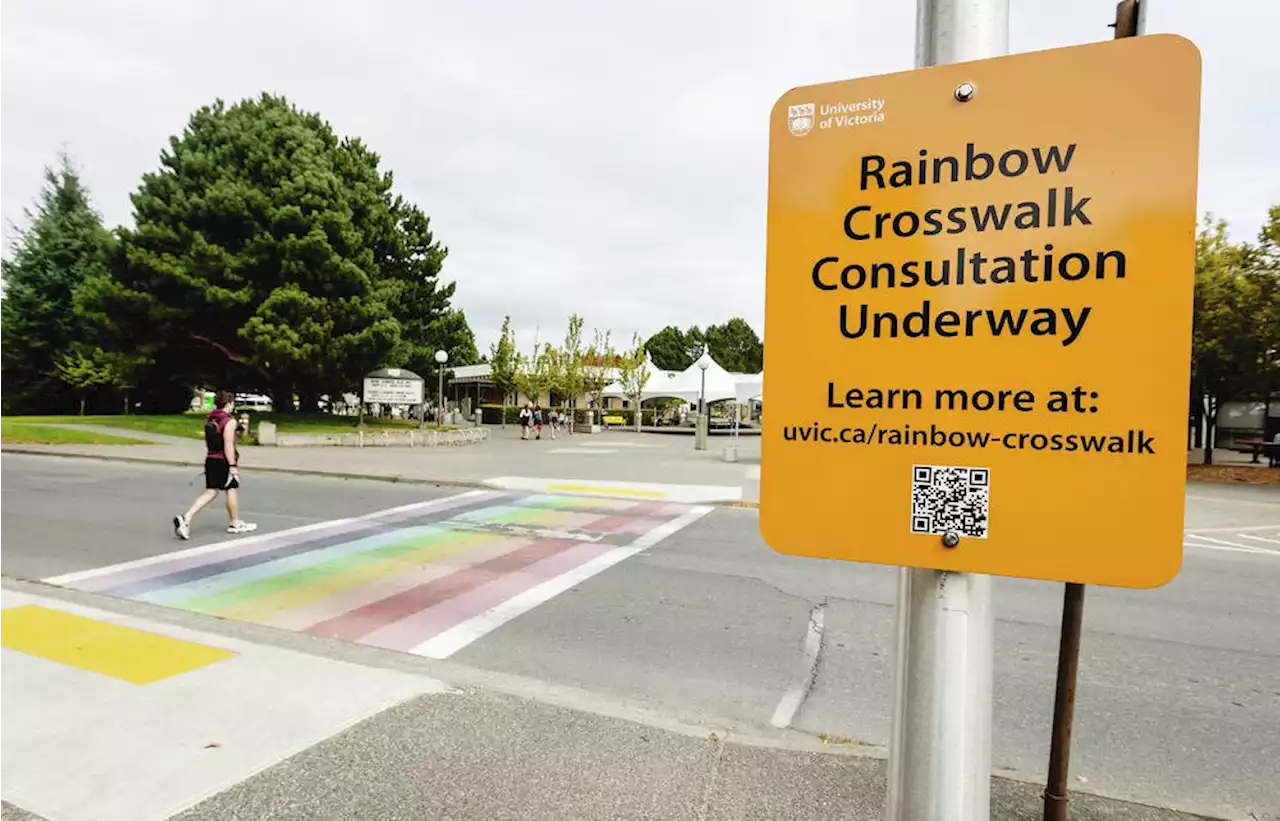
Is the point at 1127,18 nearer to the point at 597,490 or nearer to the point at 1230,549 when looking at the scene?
the point at 1230,549

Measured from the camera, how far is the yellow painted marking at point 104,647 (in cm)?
438

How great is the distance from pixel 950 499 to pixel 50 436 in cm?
2932

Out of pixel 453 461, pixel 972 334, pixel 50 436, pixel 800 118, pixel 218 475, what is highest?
pixel 800 118

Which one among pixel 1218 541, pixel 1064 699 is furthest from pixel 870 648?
pixel 1218 541

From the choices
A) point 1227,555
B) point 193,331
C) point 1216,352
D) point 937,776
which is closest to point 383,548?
point 937,776

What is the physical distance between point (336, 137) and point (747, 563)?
35443 millimetres

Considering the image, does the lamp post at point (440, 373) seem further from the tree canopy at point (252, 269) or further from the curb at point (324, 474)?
the curb at point (324, 474)

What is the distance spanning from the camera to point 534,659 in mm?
5043

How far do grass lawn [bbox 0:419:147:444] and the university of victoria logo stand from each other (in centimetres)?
2665

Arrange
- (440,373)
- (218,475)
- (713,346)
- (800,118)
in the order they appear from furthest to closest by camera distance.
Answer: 1. (713,346)
2. (440,373)
3. (218,475)
4. (800,118)

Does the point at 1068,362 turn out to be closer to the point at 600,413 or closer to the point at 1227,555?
the point at 1227,555

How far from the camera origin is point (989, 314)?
4.83ft

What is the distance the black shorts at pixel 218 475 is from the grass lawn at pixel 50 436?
16784mm

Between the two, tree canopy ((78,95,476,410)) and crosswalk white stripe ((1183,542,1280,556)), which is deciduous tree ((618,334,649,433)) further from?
crosswalk white stripe ((1183,542,1280,556))
